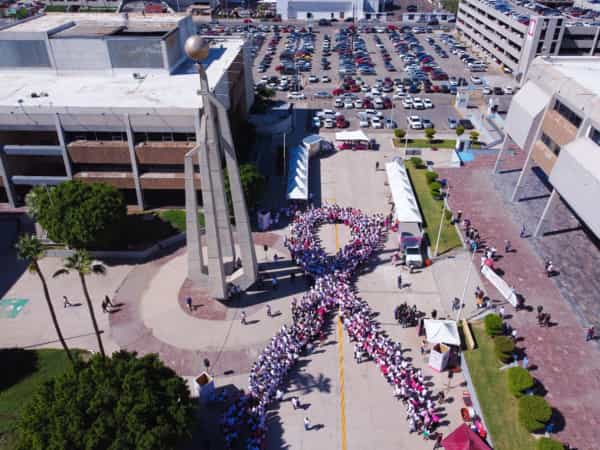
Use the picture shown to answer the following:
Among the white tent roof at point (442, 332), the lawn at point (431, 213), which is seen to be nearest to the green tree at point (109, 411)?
the white tent roof at point (442, 332)

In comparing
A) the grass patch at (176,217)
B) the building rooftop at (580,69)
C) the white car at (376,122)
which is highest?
the building rooftop at (580,69)

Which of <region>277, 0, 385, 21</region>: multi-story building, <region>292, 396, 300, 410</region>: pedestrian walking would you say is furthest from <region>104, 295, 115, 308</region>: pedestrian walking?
<region>277, 0, 385, 21</region>: multi-story building

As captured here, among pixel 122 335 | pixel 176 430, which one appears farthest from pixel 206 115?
pixel 176 430

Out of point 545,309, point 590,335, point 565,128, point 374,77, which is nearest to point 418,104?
point 374,77

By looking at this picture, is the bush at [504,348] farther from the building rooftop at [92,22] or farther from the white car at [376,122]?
the building rooftop at [92,22]

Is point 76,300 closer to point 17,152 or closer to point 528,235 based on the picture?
point 17,152

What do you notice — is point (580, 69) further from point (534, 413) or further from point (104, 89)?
point (104, 89)
